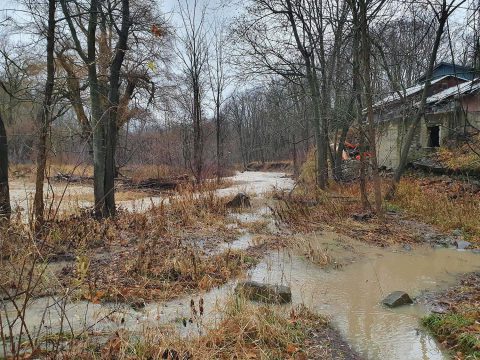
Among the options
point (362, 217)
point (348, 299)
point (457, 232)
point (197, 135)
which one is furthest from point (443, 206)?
point (197, 135)

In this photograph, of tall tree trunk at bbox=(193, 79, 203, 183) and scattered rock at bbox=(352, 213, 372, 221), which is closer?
scattered rock at bbox=(352, 213, 372, 221)

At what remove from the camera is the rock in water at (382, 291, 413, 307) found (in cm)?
487

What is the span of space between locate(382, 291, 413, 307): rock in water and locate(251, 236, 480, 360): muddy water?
0.08 m

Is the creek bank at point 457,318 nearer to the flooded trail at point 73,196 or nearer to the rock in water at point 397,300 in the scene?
the rock in water at point 397,300

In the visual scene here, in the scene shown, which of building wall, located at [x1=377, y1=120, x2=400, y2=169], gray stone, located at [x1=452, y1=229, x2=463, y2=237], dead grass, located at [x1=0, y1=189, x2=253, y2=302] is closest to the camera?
dead grass, located at [x1=0, y1=189, x2=253, y2=302]

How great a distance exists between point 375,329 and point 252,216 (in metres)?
6.70

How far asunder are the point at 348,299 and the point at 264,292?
1.21 metres

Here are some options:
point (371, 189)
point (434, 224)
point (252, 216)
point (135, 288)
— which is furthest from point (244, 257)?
point (371, 189)

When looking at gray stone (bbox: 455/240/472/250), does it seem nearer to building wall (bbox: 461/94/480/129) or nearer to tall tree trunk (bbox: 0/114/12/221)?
building wall (bbox: 461/94/480/129)

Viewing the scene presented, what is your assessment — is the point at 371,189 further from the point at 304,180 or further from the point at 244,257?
the point at 244,257

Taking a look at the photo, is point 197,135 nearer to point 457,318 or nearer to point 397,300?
point 397,300

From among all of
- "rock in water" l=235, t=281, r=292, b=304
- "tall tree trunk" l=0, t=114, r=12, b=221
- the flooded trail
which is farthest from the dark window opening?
"tall tree trunk" l=0, t=114, r=12, b=221

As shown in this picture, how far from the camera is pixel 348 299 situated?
5.21 m

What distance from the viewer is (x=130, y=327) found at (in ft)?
13.5
